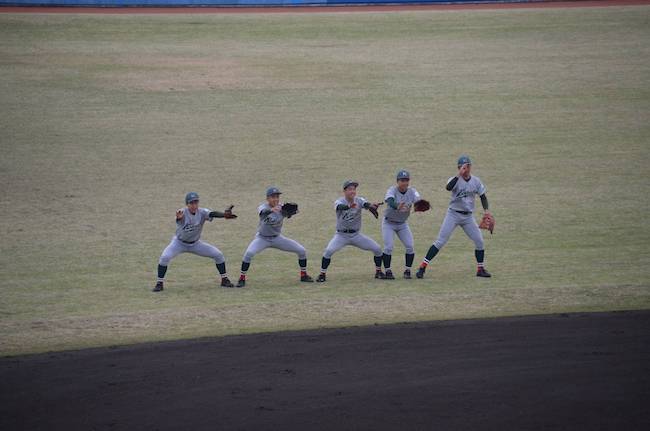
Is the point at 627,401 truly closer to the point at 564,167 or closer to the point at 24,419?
the point at 24,419

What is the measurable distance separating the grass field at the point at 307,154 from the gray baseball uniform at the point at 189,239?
0.64 m

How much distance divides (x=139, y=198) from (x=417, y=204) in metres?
7.60

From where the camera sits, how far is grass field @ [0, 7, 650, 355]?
13555 mm

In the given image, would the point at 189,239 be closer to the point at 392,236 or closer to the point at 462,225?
the point at 392,236

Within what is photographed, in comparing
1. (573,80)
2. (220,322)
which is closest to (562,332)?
(220,322)

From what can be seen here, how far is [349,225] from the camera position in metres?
14.4

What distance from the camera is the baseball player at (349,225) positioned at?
14211 mm

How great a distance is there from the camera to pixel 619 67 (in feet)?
92.0

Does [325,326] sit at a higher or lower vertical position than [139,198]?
lower

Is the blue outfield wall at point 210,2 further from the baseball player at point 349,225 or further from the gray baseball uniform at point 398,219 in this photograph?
the baseball player at point 349,225

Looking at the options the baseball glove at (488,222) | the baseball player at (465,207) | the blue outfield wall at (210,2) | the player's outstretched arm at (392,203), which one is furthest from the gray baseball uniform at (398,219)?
the blue outfield wall at (210,2)

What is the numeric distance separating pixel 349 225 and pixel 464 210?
6.44ft

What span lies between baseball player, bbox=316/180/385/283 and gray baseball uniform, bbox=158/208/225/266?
5.94 ft

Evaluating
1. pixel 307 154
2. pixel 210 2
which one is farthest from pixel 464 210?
pixel 210 2
